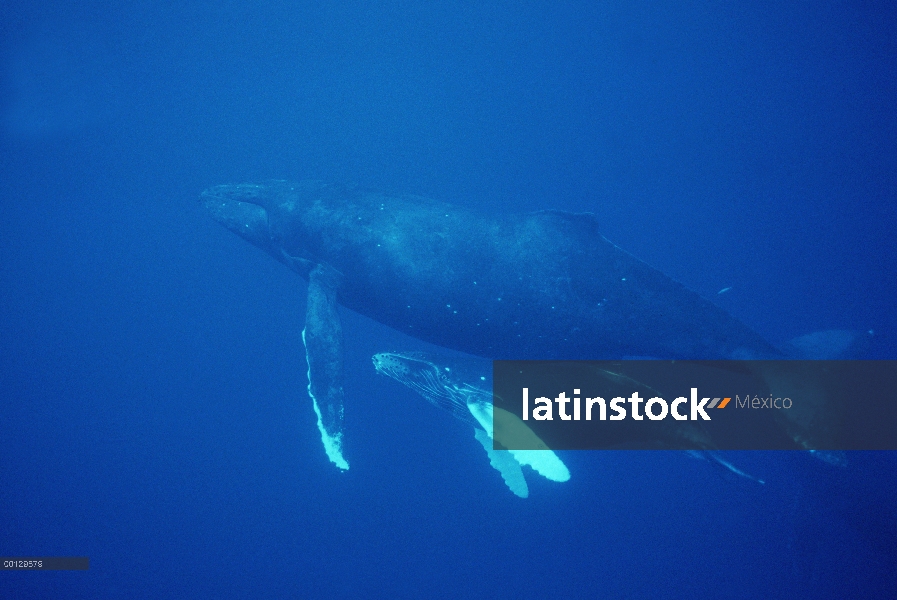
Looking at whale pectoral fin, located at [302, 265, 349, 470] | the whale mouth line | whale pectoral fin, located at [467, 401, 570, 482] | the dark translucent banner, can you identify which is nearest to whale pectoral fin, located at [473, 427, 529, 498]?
whale pectoral fin, located at [467, 401, 570, 482]

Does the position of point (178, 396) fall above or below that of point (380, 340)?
below

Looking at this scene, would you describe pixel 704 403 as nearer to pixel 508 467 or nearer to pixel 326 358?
pixel 508 467

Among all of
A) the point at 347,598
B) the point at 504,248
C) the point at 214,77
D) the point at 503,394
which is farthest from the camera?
the point at 214,77

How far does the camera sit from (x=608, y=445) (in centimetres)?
688

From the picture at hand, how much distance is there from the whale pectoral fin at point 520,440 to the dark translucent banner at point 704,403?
0.95 ft

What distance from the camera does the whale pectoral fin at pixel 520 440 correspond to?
5.33 m

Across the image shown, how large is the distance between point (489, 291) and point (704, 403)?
3.88 meters

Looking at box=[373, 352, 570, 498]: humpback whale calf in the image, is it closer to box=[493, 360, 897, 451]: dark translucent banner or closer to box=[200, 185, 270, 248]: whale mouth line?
box=[493, 360, 897, 451]: dark translucent banner

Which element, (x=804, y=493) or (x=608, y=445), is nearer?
(x=608, y=445)

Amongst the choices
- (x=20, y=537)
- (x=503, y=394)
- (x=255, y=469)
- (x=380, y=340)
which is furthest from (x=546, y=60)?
(x=20, y=537)

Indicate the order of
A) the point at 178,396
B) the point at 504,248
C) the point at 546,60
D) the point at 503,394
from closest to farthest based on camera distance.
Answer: the point at 503,394
the point at 504,248
the point at 178,396
the point at 546,60

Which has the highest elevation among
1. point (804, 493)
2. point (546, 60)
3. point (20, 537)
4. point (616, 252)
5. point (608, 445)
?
point (546, 60)

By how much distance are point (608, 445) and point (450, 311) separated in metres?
3.24

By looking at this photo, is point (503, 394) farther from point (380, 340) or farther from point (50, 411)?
point (50, 411)
